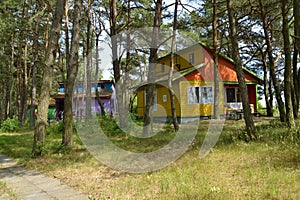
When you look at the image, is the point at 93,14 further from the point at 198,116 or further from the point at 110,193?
the point at 110,193

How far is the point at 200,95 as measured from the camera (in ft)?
68.8

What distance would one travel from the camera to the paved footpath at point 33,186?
4.58 metres

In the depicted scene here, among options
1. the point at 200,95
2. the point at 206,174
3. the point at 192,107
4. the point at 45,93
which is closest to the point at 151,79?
the point at 45,93

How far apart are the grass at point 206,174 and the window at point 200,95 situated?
476 inches

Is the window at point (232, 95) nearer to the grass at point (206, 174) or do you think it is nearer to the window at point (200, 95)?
the window at point (200, 95)

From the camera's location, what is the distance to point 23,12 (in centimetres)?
1975

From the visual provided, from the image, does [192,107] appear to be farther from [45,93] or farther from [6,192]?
[6,192]

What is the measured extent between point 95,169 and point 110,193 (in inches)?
82.6

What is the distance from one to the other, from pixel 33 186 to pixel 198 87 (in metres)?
17.1

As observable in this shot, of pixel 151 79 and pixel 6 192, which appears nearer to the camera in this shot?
pixel 6 192

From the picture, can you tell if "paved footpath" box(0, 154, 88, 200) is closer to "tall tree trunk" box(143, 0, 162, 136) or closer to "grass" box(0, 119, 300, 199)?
"grass" box(0, 119, 300, 199)

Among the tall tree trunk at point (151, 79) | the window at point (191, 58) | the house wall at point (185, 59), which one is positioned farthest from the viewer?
the window at point (191, 58)

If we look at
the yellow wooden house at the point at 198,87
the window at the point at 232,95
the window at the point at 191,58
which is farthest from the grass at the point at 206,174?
the window at the point at 191,58

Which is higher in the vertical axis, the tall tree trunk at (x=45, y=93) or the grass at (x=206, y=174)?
the tall tree trunk at (x=45, y=93)
